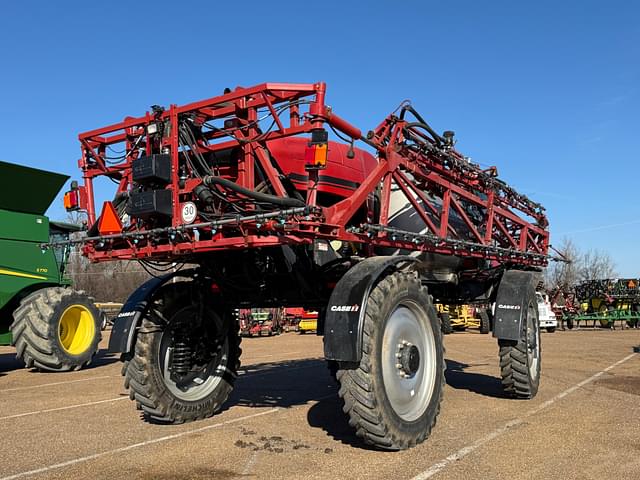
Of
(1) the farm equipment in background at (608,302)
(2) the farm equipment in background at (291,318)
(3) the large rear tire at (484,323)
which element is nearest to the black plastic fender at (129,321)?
(3) the large rear tire at (484,323)

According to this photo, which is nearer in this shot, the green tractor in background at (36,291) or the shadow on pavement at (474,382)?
the shadow on pavement at (474,382)

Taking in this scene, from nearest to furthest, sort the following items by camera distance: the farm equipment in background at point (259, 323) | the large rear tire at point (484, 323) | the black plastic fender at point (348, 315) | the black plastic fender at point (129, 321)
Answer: the black plastic fender at point (348, 315), the black plastic fender at point (129, 321), the farm equipment in background at point (259, 323), the large rear tire at point (484, 323)

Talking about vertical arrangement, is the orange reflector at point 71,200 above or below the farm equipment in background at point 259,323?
above

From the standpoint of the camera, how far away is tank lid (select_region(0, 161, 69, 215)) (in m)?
10.9

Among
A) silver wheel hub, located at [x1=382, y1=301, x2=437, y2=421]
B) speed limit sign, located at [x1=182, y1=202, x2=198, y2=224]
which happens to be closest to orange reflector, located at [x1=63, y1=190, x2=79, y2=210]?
speed limit sign, located at [x1=182, y1=202, x2=198, y2=224]

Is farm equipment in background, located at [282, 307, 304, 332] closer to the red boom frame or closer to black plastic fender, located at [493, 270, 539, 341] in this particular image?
black plastic fender, located at [493, 270, 539, 341]

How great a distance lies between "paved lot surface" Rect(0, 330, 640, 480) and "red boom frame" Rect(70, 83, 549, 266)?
1783 mm

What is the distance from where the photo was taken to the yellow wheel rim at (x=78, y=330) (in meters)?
12.0

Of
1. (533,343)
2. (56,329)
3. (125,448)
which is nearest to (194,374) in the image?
(125,448)

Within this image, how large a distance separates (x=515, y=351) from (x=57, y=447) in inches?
215

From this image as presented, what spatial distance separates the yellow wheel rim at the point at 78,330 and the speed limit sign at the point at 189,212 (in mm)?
7787

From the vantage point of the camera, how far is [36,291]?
11.8 metres

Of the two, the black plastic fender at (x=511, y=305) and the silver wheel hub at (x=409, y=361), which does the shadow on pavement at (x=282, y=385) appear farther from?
the black plastic fender at (x=511, y=305)

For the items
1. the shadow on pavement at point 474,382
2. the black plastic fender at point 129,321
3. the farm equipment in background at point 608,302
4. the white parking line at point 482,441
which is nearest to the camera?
the white parking line at point 482,441
